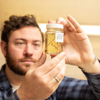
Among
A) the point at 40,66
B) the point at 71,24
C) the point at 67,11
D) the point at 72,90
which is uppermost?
the point at 67,11

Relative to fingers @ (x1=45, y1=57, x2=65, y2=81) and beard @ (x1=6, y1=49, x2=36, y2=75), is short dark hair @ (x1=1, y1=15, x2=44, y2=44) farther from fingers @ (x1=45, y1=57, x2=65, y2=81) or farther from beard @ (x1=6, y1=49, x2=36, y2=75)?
fingers @ (x1=45, y1=57, x2=65, y2=81)

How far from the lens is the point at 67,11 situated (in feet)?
7.05

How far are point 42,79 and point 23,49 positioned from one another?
2.85 ft

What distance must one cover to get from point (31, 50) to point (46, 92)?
81 cm

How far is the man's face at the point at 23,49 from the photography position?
156 centimetres

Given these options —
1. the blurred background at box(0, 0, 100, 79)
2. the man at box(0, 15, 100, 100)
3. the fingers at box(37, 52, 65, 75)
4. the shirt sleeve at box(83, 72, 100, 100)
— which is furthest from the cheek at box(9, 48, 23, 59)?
the fingers at box(37, 52, 65, 75)

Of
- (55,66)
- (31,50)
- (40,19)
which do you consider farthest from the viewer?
(40,19)

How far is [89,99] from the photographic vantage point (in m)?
1.32

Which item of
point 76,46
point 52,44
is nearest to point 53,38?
point 52,44

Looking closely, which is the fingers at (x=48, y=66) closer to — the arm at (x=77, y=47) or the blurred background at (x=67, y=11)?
the arm at (x=77, y=47)

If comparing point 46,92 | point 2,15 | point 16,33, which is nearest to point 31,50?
point 16,33

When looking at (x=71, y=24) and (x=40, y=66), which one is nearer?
(x=40, y=66)

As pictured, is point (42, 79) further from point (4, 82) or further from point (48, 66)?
point (4, 82)

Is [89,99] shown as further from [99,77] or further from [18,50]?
[18,50]
